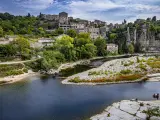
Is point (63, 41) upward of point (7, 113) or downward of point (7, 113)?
upward

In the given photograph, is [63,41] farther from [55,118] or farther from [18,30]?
[55,118]

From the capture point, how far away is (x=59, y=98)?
3281cm

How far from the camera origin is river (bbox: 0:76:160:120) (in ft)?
89.0

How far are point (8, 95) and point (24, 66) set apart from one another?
17.5 metres

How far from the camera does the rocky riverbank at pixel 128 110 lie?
81.0ft

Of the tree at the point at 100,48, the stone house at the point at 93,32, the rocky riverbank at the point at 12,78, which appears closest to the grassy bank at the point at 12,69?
the rocky riverbank at the point at 12,78

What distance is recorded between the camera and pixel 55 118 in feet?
85.2

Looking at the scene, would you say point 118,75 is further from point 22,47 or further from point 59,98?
point 22,47

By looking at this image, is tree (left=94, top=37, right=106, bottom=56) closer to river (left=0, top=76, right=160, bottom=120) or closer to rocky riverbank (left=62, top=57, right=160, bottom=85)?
rocky riverbank (left=62, top=57, right=160, bottom=85)

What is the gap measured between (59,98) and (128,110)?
32.8ft

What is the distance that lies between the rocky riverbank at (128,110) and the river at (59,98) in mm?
1340

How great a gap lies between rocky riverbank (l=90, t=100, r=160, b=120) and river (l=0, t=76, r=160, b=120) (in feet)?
4.40

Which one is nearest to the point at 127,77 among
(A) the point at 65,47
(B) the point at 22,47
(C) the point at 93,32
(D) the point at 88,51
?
(A) the point at 65,47

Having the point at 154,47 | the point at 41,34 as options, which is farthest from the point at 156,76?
the point at 154,47
